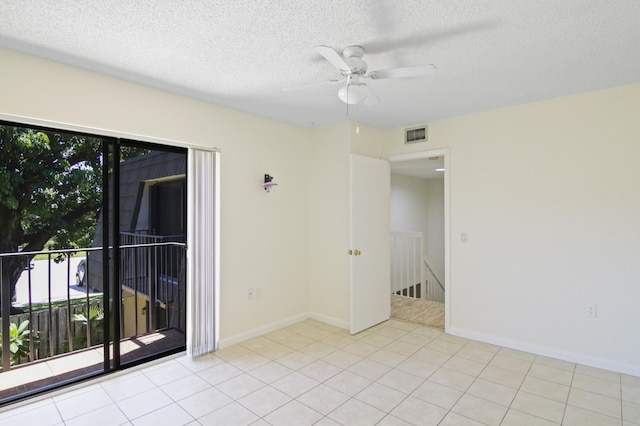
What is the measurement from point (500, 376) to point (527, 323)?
2.69 feet

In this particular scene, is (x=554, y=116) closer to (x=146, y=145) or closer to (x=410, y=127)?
(x=410, y=127)

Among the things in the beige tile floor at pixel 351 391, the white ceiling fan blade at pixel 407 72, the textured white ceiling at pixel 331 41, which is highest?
the textured white ceiling at pixel 331 41

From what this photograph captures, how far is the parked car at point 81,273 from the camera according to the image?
3230mm

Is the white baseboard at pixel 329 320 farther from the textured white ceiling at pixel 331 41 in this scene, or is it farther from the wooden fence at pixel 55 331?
the textured white ceiling at pixel 331 41

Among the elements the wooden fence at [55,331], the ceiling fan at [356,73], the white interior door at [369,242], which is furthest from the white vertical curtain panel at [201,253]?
the ceiling fan at [356,73]

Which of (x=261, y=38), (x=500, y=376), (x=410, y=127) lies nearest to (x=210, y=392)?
(x=500, y=376)

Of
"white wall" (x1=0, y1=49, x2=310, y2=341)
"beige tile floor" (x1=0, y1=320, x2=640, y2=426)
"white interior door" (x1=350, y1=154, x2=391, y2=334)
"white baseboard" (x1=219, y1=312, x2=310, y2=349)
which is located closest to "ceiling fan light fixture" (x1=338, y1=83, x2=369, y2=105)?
"white interior door" (x1=350, y1=154, x2=391, y2=334)

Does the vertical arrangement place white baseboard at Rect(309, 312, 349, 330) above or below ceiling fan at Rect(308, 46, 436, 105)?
below

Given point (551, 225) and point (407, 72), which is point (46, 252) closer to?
point (407, 72)

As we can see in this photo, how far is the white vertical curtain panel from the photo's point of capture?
3.20 meters

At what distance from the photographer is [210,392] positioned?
8.52ft

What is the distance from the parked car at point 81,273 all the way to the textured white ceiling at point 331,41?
1846 millimetres

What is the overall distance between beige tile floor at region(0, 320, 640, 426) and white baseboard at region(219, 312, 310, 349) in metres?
0.10

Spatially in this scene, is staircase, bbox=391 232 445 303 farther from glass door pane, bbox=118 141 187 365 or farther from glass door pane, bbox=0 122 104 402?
glass door pane, bbox=0 122 104 402
